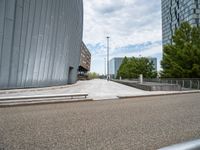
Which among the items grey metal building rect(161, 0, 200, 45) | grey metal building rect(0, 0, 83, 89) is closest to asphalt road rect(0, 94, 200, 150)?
grey metal building rect(0, 0, 83, 89)

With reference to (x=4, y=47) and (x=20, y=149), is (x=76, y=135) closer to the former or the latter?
(x=20, y=149)

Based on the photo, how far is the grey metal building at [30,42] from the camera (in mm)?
17578

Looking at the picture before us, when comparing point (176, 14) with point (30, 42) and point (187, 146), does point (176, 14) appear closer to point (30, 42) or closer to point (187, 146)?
point (30, 42)

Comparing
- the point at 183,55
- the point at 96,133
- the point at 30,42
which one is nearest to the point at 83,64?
the point at 183,55

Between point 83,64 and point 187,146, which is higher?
point 83,64

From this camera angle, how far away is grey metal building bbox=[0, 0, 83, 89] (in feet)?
57.7

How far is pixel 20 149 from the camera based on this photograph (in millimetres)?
3869

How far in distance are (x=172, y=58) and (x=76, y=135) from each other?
26676mm

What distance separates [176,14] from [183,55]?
245ft

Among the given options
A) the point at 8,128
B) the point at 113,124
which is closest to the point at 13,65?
the point at 8,128

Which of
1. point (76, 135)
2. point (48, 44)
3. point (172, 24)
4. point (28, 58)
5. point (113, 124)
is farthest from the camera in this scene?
point (172, 24)

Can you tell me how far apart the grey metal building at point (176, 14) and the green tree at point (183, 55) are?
4347 cm

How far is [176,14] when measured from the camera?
300 ft

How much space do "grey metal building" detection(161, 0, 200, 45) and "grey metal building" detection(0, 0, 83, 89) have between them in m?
57.5
